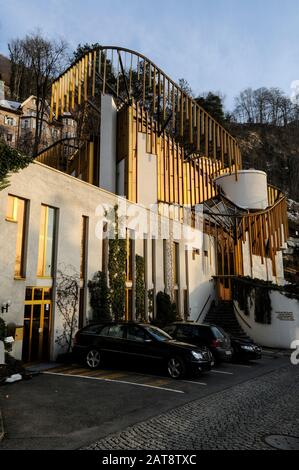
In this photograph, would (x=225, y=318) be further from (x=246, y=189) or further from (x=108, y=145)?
(x=246, y=189)

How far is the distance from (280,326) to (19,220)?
15.2 meters

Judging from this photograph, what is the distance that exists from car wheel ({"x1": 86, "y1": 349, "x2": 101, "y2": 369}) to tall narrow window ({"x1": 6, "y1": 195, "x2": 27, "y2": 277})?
356 centimetres

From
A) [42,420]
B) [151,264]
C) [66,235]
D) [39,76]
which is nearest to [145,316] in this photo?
[151,264]

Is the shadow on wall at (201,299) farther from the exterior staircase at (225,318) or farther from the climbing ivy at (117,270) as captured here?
the climbing ivy at (117,270)

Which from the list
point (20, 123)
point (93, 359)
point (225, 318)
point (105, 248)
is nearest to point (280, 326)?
point (225, 318)

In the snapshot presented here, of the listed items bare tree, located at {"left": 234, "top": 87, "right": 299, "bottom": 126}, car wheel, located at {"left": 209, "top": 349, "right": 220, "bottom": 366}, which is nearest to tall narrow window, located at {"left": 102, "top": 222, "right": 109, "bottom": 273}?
car wheel, located at {"left": 209, "top": 349, "right": 220, "bottom": 366}

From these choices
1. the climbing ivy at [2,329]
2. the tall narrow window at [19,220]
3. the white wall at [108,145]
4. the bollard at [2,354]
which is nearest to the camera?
the bollard at [2,354]

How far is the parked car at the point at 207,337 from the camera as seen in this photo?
1355cm

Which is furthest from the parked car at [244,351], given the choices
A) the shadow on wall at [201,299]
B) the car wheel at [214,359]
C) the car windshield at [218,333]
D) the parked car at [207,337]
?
the shadow on wall at [201,299]

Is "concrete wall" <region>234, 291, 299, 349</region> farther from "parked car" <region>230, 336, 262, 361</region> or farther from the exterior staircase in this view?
"parked car" <region>230, 336, 262, 361</region>

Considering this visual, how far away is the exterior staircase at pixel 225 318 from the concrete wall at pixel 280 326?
1047mm

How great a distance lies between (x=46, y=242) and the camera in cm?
1372

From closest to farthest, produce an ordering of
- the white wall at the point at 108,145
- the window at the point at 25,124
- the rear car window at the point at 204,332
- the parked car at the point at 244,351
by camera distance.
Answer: the rear car window at the point at 204,332 → the parked car at the point at 244,351 → the white wall at the point at 108,145 → the window at the point at 25,124
